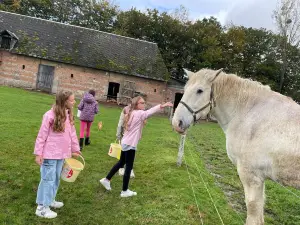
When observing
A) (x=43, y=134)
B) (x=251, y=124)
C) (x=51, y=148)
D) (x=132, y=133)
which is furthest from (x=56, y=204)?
(x=251, y=124)

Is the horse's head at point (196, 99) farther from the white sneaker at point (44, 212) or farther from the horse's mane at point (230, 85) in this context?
the white sneaker at point (44, 212)

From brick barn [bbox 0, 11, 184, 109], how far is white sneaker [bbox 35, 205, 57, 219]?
24.1 meters

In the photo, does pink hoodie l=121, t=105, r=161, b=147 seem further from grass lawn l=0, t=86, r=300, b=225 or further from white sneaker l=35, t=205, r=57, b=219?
white sneaker l=35, t=205, r=57, b=219

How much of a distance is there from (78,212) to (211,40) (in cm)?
3491

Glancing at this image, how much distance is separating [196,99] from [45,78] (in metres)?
27.9

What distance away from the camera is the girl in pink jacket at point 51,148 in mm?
4398

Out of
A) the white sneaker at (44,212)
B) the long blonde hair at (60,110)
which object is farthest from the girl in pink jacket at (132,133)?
the white sneaker at (44,212)

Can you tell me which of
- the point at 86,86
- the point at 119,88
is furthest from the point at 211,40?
the point at 86,86

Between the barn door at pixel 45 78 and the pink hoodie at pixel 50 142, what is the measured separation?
86.2 ft

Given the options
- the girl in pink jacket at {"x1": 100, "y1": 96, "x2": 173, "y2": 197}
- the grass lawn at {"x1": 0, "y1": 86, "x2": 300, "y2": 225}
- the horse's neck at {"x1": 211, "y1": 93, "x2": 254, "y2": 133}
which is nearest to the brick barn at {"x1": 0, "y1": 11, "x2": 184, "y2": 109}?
the grass lawn at {"x1": 0, "y1": 86, "x2": 300, "y2": 225}

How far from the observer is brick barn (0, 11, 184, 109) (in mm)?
28578

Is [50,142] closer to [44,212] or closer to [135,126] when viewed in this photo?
[44,212]

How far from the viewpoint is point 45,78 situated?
29297 mm

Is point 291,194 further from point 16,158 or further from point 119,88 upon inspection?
point 119,88
